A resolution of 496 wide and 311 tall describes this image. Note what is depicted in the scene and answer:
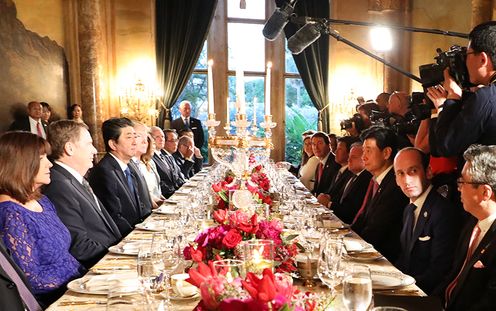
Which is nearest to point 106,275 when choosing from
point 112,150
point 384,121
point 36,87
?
point 112,150

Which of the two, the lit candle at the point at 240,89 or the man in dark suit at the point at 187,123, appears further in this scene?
the man in dark suit at the point at 187,123

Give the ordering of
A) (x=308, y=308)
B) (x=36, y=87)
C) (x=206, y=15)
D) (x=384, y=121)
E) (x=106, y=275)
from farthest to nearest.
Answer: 1. (x=206, y=15)
2. (x=36, y=87)
3. (x=384, y=121)
4. (x=106, y=275)
5. (x=308, y=308)

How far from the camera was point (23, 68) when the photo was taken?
21.2 feet

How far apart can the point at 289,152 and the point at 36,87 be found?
566cm

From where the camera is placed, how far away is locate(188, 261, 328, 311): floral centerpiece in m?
0.79

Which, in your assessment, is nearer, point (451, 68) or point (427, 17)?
point (451, 68)

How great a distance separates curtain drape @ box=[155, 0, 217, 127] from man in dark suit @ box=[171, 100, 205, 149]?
0.35 metres

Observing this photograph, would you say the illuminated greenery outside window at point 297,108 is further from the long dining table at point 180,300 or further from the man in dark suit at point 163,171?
the long dining table at point 180,300

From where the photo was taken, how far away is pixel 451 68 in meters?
2.61

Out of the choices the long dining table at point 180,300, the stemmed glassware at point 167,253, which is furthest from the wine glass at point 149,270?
the long dining table at point 180,300

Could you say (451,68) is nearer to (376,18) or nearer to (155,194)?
(155,194)

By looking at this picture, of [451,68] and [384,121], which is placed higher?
[451,68]

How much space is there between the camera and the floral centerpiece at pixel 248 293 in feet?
2.59

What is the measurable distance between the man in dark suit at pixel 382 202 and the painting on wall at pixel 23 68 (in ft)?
15.8
